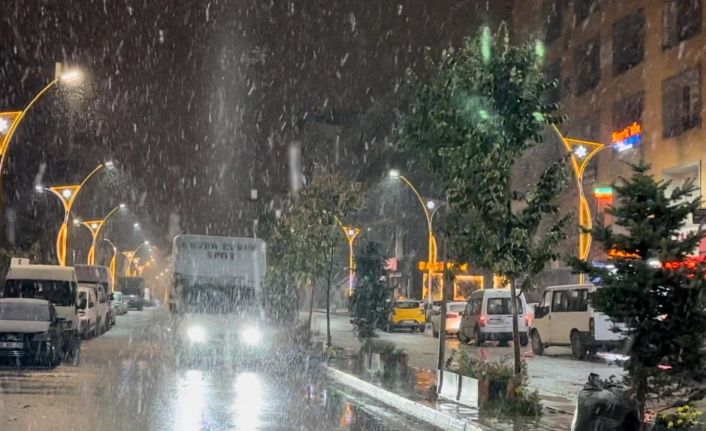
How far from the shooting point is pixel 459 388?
41.9 feet

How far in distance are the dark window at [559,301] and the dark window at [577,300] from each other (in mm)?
242

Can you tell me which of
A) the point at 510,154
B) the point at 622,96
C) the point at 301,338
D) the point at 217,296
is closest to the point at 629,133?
the point at 622,96

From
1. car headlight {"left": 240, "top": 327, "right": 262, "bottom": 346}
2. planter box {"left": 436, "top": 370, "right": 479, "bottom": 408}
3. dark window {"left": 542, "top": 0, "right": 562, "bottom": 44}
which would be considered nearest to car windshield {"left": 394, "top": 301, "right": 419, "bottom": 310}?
car headlight {"left": 240, "top": 327, "right": 262, "bottom": 346}

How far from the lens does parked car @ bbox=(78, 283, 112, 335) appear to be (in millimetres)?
32219

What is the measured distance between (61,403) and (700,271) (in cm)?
950

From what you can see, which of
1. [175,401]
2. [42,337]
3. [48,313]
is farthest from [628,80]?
[175,401]

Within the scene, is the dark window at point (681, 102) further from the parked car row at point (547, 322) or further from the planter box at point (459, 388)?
the planter box at point (459, 388)

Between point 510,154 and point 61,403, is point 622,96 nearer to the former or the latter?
point 510,154

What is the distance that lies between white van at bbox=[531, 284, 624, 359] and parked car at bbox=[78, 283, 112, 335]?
55.3 ft

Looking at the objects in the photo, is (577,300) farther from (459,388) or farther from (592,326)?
(459,388)

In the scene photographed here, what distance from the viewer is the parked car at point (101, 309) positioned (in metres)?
32.2

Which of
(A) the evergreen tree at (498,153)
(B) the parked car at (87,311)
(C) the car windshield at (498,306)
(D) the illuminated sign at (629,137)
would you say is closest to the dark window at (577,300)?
(C) the car windshield at (498,306)

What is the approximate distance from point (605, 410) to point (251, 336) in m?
15.0

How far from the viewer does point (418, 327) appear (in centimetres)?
3866
